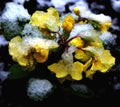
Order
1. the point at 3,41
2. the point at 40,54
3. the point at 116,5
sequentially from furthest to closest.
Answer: the point at 116,5, the point at 3,41, the point at 40,54

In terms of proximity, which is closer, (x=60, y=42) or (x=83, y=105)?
(x=60, y=42)

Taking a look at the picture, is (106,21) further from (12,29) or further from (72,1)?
(72,1)

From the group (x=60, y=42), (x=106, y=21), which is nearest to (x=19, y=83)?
(x=60, y=42)

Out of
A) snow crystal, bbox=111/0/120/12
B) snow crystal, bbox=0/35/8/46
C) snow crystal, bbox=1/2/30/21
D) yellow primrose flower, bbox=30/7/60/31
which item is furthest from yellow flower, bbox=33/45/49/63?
snow crystal, bbox=111/0/120/12

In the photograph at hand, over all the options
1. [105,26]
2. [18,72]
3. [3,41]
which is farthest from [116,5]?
[18,72]

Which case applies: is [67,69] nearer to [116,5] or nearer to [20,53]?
[20,53]

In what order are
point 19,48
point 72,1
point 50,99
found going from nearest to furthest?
point 19,48 < point 50,99 < point 72,1

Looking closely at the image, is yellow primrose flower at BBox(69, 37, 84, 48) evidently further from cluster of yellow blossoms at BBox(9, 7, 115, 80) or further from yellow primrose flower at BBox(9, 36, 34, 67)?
yellow primrose flower at BBox(9, 36, 34, 67)

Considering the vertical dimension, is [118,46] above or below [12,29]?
below
